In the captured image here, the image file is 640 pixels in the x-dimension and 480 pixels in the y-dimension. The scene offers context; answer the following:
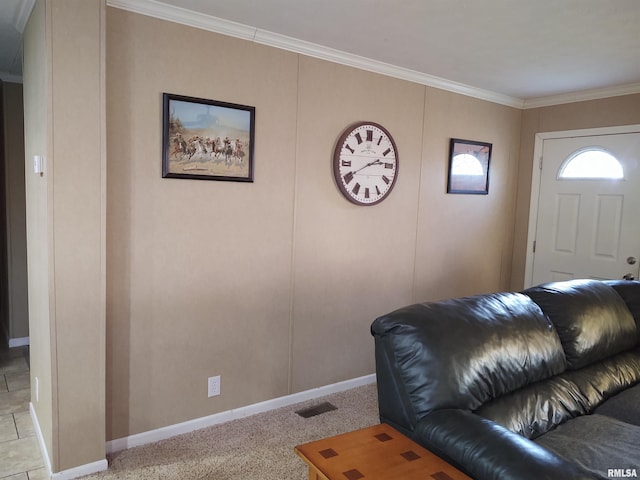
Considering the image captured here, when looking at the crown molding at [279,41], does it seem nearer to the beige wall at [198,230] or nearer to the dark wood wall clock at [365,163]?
the beige wall at [198,230]

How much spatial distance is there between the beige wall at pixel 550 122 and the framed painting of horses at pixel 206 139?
2887mm

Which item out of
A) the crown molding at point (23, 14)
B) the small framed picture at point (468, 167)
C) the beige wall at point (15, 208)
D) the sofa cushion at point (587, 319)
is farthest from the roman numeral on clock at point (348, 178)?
the beige wall at point (15, 208)

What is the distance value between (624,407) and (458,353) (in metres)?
1.00

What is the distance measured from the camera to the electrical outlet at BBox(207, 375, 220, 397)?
2.85 m

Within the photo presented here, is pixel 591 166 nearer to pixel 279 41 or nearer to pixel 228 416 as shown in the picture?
pixel 279 41

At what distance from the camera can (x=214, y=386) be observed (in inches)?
113

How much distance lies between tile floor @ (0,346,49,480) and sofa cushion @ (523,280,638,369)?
267cm

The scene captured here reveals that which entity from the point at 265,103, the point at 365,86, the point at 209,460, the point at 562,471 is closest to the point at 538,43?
the point at 365,86

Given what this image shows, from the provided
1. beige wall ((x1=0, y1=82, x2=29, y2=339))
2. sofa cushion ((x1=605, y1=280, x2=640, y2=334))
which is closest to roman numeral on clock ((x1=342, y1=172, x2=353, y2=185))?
sofa cushion ((x1=605, y1=280, x2=640, y2=334))

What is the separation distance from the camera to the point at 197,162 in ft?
8.73

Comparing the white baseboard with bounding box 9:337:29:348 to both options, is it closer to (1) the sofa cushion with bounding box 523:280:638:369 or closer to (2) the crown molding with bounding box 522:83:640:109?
(1) the sofa cushion with bounding box 523:280:638:369

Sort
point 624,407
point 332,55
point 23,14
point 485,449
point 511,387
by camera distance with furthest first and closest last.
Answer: point 332,55
point 23,14
point 624,407
point 511,387
point 485,449

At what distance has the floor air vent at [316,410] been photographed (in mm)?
3084

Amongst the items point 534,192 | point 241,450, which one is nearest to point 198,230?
point 241,450
